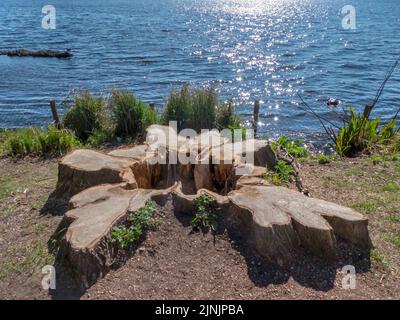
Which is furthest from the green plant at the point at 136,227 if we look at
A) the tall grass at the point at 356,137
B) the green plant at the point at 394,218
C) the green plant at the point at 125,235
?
the tall grass at the point at 356,137

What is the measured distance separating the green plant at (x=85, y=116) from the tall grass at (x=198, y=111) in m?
1.45

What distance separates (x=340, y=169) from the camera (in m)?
7.64

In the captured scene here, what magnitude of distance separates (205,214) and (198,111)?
4567mm

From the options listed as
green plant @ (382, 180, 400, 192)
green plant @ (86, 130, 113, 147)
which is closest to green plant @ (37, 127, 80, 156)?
green plant @ (86, 130, 113, 147)

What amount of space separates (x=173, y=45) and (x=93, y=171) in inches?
877

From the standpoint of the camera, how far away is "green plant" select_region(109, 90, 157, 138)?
9.21 m

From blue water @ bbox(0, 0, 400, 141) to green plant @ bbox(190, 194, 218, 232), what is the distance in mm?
7985

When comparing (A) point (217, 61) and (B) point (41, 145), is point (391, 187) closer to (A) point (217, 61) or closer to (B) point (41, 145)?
(B) point (41, 145)

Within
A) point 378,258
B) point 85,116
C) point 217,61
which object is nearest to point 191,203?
point 378,258

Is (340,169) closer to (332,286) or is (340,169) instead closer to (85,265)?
(332,286)

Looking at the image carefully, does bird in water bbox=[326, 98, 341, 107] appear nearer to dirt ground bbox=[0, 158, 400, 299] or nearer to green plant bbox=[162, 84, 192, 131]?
green plant bbox=[162, 84, 192, 131]

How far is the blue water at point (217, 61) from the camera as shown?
15922 millimetres

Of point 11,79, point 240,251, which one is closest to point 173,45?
point 11,79

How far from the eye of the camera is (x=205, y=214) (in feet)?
16.4
